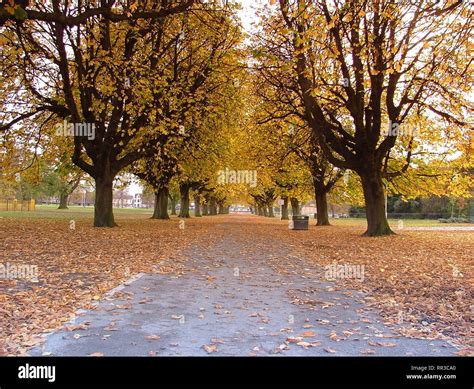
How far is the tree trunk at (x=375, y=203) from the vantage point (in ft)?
68.9

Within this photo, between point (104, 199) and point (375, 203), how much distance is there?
535 inches

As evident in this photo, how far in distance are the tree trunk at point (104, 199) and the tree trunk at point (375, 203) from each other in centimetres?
1263

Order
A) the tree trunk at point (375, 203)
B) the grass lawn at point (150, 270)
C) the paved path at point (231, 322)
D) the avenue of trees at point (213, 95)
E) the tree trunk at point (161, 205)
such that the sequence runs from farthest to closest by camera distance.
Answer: the tree trunk at point (161, 205) < the tree trunk at point (375, 203) < the avenue of trees at point (213, 95) < the grass lawn at point (150, 270) < the paved path at point (231, 322)

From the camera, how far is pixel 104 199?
23156 mm

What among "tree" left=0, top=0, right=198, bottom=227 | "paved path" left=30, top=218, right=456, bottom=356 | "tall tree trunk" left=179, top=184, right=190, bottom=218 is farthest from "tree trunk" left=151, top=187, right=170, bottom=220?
"paved path" left=30, top=218, right=456, bottom=356

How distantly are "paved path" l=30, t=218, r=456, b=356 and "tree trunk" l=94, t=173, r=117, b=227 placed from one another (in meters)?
14.2

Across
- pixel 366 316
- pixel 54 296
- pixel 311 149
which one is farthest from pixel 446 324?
pixel 311 149

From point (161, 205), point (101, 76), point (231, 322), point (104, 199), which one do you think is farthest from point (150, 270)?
point (161, 205)

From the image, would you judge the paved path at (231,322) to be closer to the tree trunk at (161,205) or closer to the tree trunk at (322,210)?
the tree trunk at (322,210)

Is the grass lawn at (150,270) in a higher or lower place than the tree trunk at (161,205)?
lower

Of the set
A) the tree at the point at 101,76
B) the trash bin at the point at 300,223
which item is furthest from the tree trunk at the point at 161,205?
the tree at the point at 101,76

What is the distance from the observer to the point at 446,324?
5.96m
